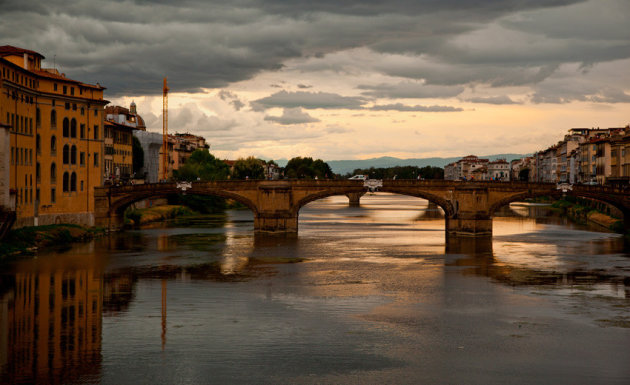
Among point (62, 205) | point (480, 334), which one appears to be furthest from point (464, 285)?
point (62, 205)

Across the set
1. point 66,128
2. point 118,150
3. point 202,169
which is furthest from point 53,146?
point 202,169

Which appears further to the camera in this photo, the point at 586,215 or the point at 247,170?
the point at 247,170

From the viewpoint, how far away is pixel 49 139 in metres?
78.2

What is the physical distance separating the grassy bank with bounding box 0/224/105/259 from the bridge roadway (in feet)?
21.6

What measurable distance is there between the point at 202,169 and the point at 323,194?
63431mm

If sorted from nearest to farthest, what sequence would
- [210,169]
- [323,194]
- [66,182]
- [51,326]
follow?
[51,326]
[66,182]
[323,194]
[210,169]

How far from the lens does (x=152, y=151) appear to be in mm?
143000

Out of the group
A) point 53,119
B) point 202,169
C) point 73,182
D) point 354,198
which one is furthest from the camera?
point 354,198

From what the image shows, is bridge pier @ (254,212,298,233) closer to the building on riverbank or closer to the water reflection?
the building on riverbank

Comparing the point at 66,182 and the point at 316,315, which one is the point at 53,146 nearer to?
the point at 66,182

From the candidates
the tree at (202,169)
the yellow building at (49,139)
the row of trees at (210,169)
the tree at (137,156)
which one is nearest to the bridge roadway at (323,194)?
the yellow building at (49,139)

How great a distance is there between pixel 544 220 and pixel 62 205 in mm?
74266

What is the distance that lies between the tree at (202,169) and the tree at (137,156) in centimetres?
815

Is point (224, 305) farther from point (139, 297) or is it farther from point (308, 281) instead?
point (308, 281)
